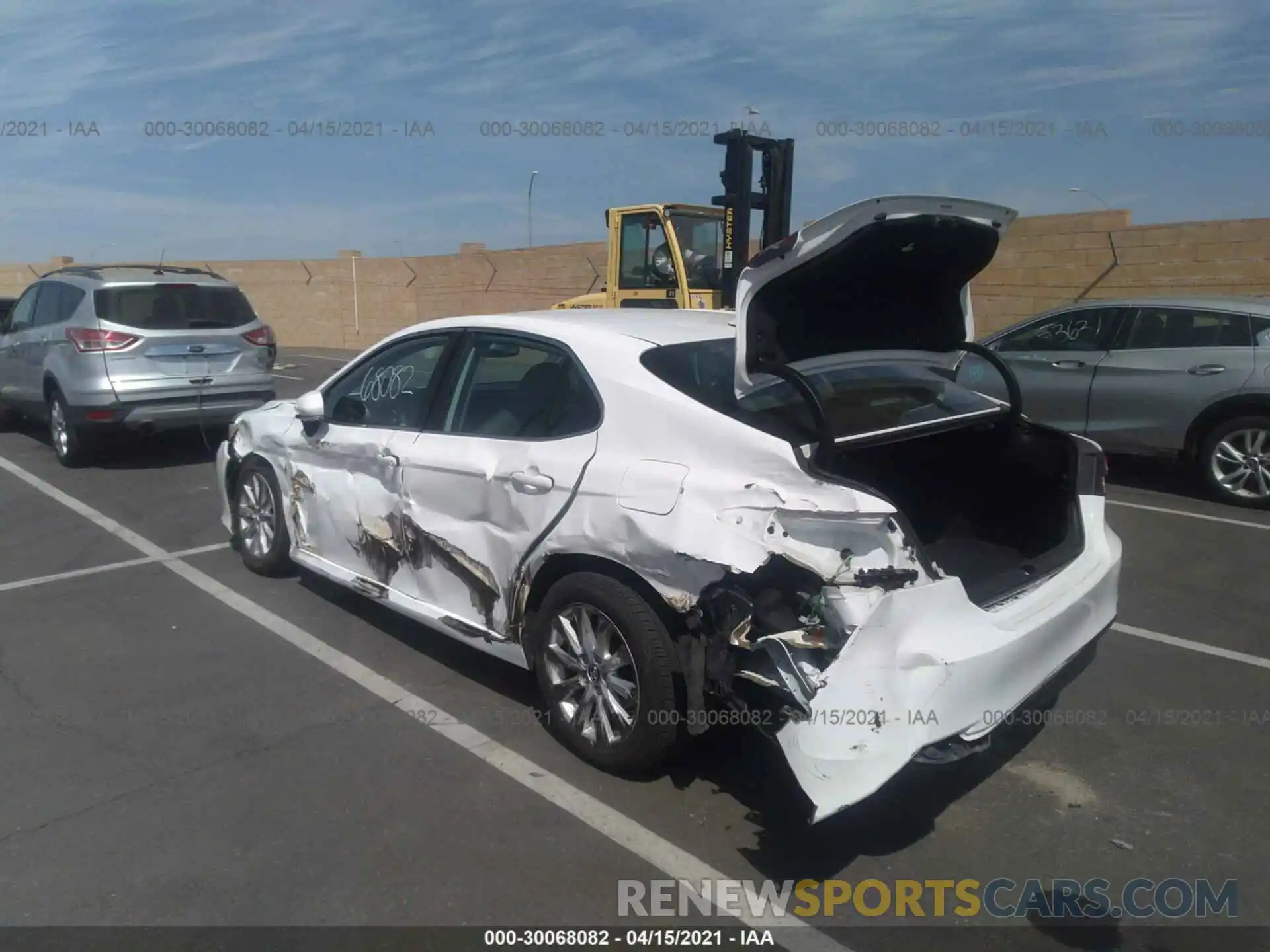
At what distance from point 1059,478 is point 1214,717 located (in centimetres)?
121

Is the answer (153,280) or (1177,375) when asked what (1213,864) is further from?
(153,280)

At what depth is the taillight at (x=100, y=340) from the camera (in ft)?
29.0

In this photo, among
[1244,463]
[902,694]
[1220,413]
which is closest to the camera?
[902,694]

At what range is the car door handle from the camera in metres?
3.82

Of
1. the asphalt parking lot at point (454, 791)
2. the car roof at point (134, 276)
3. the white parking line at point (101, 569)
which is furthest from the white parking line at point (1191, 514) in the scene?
the car roof at point (134, 276)

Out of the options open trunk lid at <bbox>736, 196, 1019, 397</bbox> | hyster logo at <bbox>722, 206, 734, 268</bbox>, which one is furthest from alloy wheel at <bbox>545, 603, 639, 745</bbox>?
hyster logo at <bbox>722, 206, 734, 268</bbox>

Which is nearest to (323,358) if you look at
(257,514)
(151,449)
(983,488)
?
(151,449)

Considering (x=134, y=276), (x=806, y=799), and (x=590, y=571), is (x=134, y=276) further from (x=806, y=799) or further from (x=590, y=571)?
(x=806, y=799)

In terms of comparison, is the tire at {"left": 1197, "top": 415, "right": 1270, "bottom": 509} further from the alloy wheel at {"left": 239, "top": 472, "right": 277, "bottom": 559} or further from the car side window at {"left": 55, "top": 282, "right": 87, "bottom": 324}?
the car side window at {"left": 55, "top": 282, "right": 87, "bottom": 324}

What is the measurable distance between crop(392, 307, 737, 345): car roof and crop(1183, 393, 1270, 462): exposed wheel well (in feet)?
17.4

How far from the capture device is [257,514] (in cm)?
597

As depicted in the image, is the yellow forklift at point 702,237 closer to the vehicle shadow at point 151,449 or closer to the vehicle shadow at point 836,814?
the vehicle shadow at point 151,449

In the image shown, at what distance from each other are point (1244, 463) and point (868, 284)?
5.60 m

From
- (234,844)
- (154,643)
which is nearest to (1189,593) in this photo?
(234,844)
